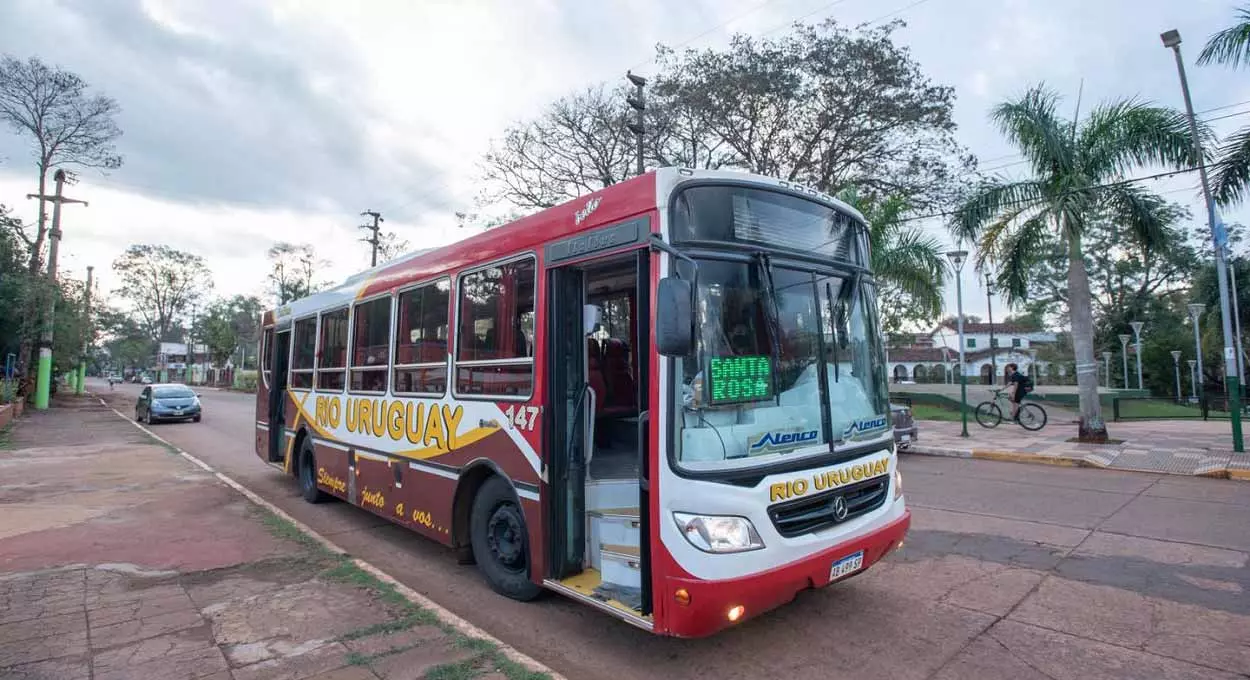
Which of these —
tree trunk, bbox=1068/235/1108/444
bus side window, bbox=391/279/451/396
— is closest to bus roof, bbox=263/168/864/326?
bus side window, bbox=391/279/451/396

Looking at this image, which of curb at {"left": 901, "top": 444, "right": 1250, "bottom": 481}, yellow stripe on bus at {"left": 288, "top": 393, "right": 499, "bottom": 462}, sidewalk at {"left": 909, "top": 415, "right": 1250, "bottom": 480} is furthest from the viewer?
sidewalk at {"left": 909, "top": 415, "right": 1250, "bottom": 480}

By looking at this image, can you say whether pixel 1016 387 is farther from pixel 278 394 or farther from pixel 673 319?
pixel 278 394

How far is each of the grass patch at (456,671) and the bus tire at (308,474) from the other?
Answer: 529cm

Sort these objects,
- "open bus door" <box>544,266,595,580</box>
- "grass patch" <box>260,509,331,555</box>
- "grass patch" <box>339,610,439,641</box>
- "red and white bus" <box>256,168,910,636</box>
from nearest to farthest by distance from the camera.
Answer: "red and white bus" <box>256,168,910,636</box> → "grass patch" <box>339,610,439,641</box> → "open bus door" <box>544,266,595,580</box> → "grass patch" <box>260,509,331,555</box>

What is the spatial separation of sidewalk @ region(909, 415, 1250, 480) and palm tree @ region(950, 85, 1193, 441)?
105 centimetres

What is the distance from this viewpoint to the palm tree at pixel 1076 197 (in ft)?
38.9

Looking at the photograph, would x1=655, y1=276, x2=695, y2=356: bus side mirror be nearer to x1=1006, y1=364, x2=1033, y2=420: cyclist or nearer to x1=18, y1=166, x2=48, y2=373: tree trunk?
x1=1006, y1=364, x2=1033, y2=420: cyclist

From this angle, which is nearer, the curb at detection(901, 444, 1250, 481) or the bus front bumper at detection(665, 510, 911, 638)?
the bus front bumper at detection(665, 510, 911, 638)

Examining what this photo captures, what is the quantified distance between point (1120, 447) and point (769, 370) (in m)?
11.9

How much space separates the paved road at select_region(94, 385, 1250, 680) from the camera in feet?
12.0

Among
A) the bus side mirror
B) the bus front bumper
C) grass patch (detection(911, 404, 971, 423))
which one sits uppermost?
the bus side mirror

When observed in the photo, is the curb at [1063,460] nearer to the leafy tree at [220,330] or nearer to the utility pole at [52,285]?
the utility pole at [52,285]

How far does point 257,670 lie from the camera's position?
362 cm

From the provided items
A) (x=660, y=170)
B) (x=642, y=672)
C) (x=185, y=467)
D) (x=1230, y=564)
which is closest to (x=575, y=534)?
(x=642, y=672)
